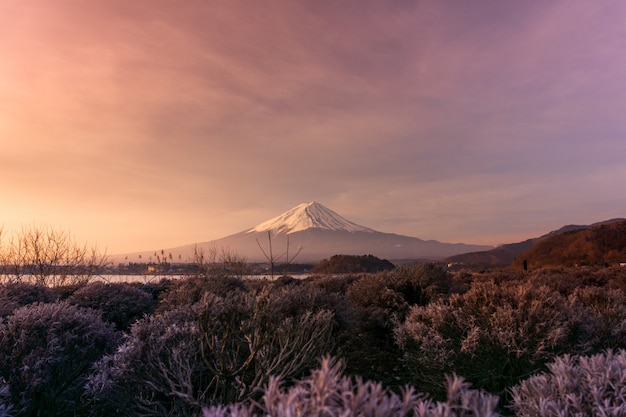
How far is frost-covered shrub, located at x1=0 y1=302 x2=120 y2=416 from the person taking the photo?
514 centimetres

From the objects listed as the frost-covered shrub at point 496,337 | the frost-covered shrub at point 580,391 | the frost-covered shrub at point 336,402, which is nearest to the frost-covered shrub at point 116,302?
the frost-covered shrub at point 496,337

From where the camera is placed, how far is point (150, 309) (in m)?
11.5

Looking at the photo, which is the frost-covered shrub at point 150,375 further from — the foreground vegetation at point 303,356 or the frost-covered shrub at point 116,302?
the frost-covered shrub at point 116,302

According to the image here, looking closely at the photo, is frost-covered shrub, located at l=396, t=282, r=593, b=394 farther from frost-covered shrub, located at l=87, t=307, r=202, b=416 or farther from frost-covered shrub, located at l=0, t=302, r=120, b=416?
frost-covered shrub, located at l=0, t=302, r=120, b=416

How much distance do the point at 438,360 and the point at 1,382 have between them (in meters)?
5.89

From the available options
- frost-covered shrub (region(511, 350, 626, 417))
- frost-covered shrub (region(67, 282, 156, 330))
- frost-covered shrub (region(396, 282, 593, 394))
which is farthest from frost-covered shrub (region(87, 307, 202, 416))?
frost-covered shrub (region(67, 282, 156, 330))

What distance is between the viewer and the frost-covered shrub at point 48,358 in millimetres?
5137

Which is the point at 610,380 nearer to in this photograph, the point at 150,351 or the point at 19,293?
the point at 150,351

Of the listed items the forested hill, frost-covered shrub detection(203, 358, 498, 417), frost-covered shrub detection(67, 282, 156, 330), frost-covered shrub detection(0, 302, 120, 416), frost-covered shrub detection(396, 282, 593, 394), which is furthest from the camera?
the forested hill

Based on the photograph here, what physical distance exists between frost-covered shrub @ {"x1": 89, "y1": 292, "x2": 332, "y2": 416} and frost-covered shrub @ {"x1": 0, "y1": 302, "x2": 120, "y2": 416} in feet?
1.62

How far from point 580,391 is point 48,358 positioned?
571cm

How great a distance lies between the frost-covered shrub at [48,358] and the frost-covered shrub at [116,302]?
4.53 metres

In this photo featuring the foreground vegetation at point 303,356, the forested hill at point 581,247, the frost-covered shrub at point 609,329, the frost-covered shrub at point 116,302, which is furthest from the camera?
the forested hill at point 581,247

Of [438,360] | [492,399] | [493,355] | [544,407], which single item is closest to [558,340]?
[493,355]
